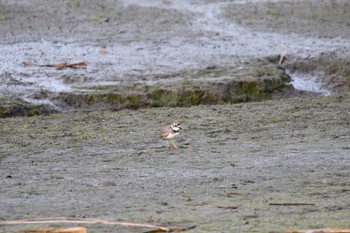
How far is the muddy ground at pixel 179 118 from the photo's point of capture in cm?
774

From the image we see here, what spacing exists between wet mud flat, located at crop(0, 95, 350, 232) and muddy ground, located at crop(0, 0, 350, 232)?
2 centimetres

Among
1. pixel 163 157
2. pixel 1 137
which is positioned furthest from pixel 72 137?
pixel 163 157

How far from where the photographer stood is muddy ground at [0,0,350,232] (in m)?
7.74

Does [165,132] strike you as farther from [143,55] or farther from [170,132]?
[143,55]

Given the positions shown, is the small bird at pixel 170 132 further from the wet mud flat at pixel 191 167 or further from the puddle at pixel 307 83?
the puddle at pixel 307 83

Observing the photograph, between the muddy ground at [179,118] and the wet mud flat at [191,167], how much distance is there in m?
0.02

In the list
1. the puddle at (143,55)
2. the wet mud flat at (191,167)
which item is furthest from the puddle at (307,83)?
the wet mud flat at (191,167)

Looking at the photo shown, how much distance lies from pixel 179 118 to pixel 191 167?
2931mm

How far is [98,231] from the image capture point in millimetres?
6730

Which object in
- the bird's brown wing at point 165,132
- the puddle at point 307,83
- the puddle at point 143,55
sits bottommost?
the puddle at point 307,83

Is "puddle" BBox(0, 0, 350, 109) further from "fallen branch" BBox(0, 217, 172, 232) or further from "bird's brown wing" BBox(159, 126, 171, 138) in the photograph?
"fallen branch" BBox(0, 217, 172, 232)

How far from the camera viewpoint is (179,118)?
1240 cm

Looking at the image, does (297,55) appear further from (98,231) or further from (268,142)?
(98,231)

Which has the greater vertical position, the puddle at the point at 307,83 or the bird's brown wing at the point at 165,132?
the bird's brown wing at the point at 165,132
